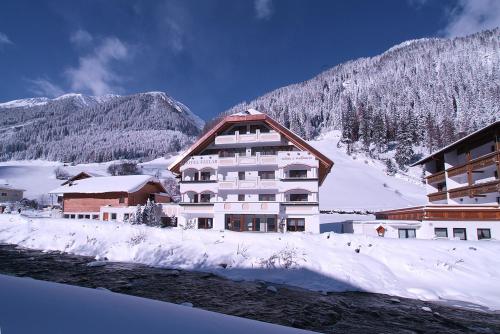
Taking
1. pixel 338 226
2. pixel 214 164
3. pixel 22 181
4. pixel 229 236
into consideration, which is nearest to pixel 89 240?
pixel 229 236

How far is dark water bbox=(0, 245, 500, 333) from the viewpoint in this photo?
10227 mm

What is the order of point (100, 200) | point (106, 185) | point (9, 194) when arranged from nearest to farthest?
point (100, 200)
point (106, 185)
point (9, 194)

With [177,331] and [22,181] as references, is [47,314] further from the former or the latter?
[22,181]

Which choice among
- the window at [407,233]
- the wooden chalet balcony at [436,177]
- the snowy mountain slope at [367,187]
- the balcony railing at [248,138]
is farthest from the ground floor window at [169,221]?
the wooden chalet balcony at [436,177]

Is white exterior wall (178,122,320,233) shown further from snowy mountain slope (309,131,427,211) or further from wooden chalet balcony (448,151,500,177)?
snowy mountain slope (309,131,427,211)

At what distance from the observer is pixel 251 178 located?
33969 mm

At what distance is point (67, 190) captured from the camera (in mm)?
45719

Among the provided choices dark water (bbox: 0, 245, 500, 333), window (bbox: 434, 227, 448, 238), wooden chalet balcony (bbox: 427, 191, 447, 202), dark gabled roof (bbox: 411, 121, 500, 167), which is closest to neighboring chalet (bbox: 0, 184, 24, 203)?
dark water (bbox: 0, 245, 500, 333)

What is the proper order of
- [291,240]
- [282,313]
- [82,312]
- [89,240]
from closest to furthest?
[82,312]
[282,313]
[291,240]
[89,240]

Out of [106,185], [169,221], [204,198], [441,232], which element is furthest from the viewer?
[106,185]

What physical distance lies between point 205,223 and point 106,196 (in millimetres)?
17915

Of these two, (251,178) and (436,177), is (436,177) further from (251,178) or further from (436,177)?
(251,178)

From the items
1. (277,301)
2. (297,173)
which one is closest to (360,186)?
(297,173)

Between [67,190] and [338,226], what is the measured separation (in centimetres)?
3806
